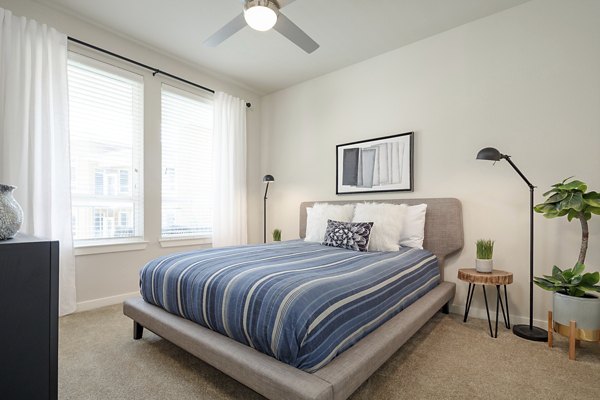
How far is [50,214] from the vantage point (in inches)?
104

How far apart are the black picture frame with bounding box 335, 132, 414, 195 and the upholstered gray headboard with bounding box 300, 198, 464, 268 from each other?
366 millimetres

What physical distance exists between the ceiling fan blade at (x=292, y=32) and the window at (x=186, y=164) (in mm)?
1965

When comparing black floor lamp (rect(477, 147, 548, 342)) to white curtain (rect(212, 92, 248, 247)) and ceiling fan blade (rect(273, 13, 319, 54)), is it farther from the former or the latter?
white curtain (rect(212, 92, 248, 247))

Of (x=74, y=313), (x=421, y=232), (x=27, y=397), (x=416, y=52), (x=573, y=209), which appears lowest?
(x=74, y=313)

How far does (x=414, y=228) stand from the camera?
9.68 feet

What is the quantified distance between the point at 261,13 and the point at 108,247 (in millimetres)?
2652

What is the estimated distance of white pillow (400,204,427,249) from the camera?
2928 mm

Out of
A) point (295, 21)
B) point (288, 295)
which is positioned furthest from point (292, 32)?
point (288, 295)

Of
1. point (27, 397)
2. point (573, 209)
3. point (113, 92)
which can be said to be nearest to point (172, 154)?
point (113, 92)

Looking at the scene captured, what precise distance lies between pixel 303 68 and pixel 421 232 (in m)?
2.49

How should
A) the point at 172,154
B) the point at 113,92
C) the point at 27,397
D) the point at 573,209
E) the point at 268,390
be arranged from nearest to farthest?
the point at 27,397, the point at 268,390, the point at 573,209, the point at 113,92, the point at 172,154

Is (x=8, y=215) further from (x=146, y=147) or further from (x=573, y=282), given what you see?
(x=573, y=282)

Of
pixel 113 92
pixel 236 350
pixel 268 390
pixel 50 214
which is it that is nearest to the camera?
pixel 268 390

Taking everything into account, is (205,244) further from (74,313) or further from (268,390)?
(268,390)
